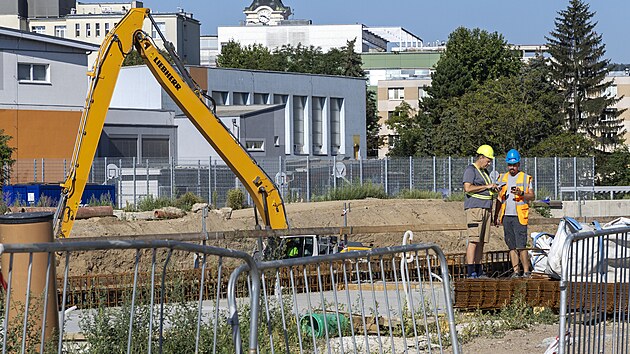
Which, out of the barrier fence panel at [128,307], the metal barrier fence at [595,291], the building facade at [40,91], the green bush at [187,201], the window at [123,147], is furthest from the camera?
the window at [123,147]

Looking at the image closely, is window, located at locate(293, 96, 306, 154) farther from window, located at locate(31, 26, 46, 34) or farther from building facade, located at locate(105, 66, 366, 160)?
window, located at locate(31, 26, 46, 34)

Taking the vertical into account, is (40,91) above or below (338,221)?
above

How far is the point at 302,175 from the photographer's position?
48031mm

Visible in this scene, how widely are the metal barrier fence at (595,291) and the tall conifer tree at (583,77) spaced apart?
7620 centimetres

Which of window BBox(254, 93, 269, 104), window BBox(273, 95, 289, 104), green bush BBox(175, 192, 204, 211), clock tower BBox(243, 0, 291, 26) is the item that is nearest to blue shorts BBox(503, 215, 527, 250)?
green bush BBox(175, 192, 204, 211)

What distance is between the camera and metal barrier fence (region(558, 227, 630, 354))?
7465mm

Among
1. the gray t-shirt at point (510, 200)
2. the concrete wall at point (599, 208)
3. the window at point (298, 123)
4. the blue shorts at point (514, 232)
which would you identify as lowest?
the concrete wall at point (599, 208)

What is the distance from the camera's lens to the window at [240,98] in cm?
6969

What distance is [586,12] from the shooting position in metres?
86.6

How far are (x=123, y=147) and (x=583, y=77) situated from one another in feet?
144

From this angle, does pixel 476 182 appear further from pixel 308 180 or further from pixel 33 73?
pixel 33 73

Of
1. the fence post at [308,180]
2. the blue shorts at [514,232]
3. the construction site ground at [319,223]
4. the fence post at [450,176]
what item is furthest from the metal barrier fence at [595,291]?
the fence post at [450,176]

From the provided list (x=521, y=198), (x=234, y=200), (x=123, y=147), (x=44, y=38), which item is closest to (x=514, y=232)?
(x=521, y=198)

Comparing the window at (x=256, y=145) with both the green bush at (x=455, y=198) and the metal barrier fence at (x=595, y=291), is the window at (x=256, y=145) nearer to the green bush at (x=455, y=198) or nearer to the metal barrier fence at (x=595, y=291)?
the green bush at (x=455, y=198)
